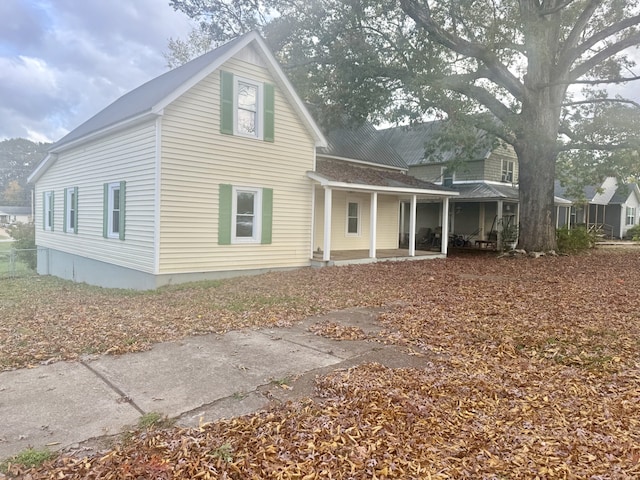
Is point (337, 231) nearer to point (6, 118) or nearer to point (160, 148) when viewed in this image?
point (160, 148)

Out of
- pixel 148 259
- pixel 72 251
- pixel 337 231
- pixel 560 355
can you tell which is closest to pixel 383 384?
pixel 560 355

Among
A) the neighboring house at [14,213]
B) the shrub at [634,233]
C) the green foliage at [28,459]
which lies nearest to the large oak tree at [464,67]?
the shrub at [634,233]

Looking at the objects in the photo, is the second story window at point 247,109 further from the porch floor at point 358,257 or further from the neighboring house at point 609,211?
the neighboring house at point 609,211

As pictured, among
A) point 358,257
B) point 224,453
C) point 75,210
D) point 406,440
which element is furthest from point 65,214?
point 406,440

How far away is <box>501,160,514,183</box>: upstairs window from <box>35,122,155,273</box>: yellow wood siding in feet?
66.9

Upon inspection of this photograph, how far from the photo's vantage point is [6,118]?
6309cm

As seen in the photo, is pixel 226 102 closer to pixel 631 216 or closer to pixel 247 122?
pixel 247 122

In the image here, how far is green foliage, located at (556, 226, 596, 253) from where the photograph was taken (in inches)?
718

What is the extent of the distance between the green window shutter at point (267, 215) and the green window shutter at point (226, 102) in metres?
1.92

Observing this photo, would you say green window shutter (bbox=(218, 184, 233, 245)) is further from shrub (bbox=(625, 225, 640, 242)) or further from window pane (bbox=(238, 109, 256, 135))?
shrub (bbox=(625, 225, 640, 242))

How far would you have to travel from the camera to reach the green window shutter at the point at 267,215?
1202 centimetres

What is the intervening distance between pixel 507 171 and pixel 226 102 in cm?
1910

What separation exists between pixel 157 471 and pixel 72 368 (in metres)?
2.49

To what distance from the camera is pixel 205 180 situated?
35.9ft
